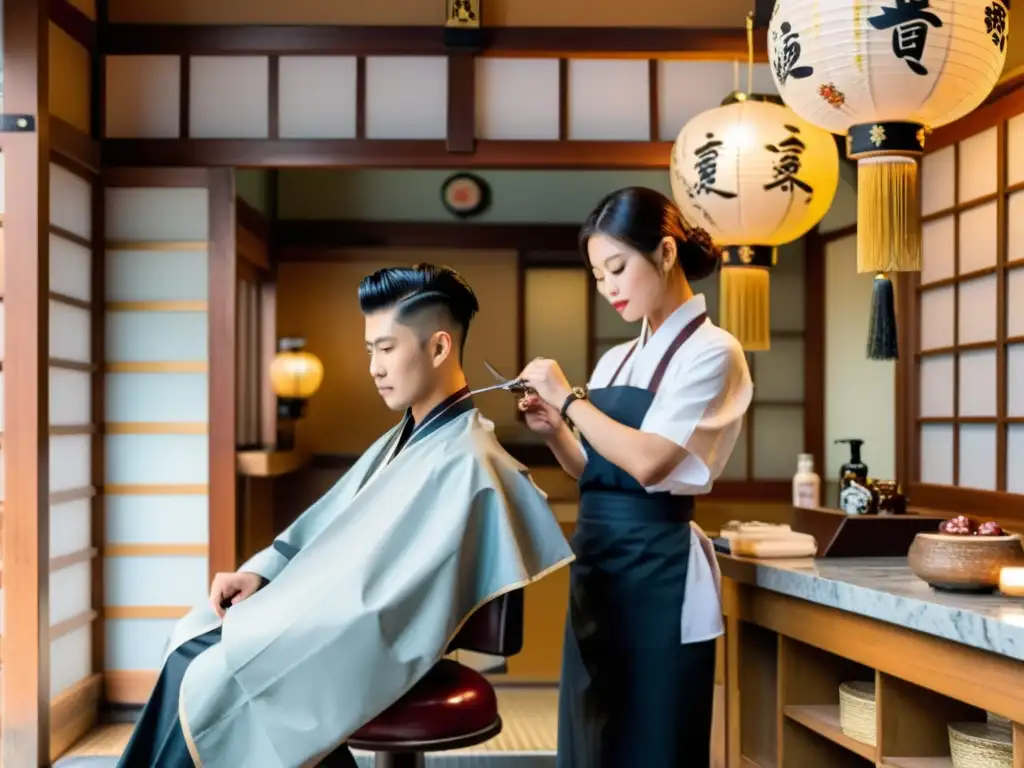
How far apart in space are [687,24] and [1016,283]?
1618 mm

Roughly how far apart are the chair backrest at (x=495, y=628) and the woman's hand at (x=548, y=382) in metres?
0.36

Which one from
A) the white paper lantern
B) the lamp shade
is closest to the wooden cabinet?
the white paper lantern

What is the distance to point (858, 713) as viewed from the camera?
2512 mm

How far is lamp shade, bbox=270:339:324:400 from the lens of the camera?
24.0 ft

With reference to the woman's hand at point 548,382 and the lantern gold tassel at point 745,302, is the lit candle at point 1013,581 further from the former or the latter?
the lantern gold tassel at point 745,302

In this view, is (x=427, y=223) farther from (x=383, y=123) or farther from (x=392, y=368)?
(x=392, y=368)

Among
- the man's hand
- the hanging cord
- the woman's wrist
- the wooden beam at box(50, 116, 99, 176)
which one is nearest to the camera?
the man's hand

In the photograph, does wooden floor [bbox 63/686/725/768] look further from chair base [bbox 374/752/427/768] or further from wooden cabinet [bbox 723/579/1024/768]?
chair base [bbox 374/752/427/768]

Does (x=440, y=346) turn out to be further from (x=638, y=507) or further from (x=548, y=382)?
(x=638, y=507)

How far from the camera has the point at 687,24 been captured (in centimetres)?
→ 487

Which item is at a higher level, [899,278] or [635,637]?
[899,278]

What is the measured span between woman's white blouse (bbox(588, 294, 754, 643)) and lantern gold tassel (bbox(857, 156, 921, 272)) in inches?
23.1

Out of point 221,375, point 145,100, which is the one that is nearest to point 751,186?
point 221,375

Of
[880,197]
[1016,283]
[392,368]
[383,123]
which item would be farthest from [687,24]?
[392,368]
